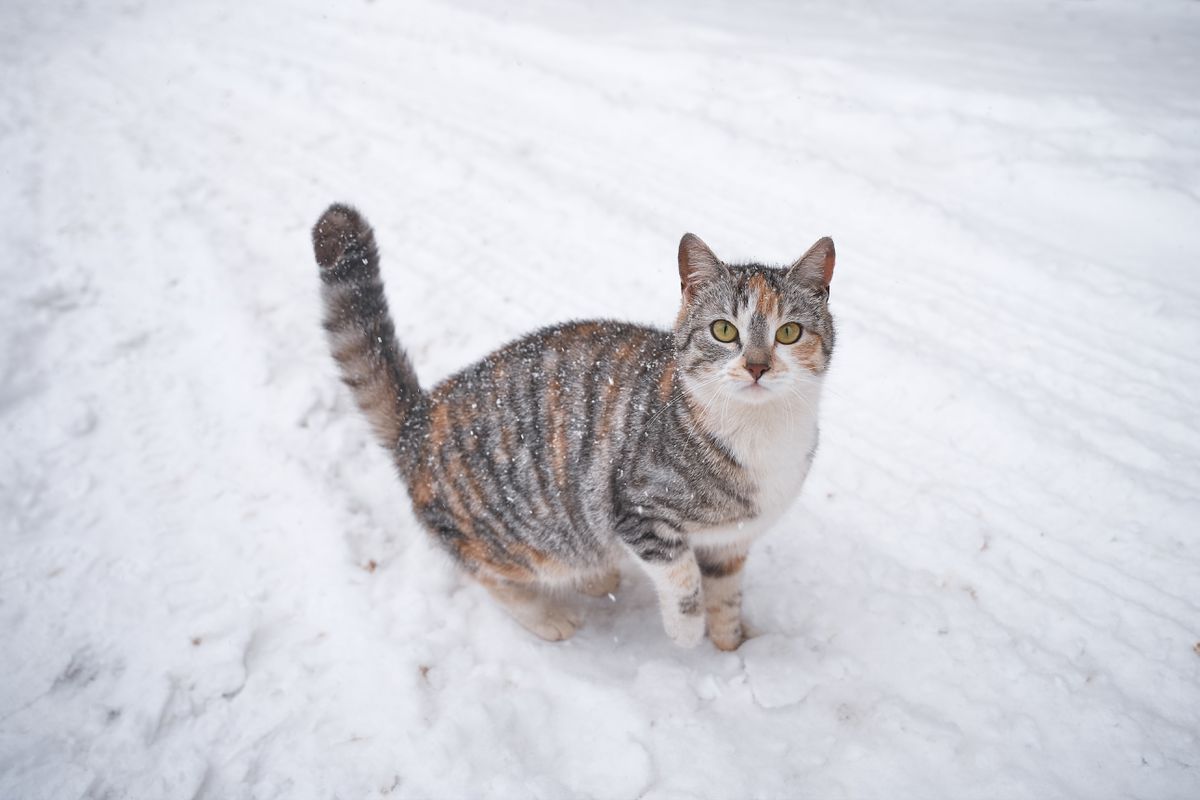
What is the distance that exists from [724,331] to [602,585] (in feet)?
5.21

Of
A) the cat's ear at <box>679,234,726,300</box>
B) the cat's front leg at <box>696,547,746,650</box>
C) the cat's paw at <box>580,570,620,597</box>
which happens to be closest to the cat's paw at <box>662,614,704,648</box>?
the cat's front leg at <box>696,547,746,650</box>

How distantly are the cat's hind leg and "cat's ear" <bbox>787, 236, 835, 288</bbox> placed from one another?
70.2 inches

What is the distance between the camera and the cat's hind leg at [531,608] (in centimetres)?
305

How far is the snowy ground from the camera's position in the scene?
2.63 meters

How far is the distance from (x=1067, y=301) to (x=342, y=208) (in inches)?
161

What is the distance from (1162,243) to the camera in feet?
14.0

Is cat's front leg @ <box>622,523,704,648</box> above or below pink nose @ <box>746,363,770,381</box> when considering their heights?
below

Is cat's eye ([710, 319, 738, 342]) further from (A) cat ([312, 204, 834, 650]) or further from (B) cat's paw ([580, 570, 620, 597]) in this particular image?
(B) cat's paw ([580, 570, 620, 597])

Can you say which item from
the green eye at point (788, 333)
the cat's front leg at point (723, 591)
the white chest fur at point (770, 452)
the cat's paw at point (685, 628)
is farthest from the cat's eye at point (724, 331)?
the cat's paw at point (685, 628)

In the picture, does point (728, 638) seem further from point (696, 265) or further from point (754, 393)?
point (696, 265)

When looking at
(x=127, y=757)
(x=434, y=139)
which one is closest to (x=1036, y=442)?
(x=127, y=757)

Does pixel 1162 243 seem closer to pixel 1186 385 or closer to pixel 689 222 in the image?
pixel 1186 385

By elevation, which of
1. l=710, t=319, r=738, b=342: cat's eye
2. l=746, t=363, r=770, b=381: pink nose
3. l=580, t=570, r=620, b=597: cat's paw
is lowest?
l=580, t=570, r=620, b=597: cat's paw

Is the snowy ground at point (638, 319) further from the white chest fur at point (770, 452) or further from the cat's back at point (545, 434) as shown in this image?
the white chest fur at point (770, 452)
